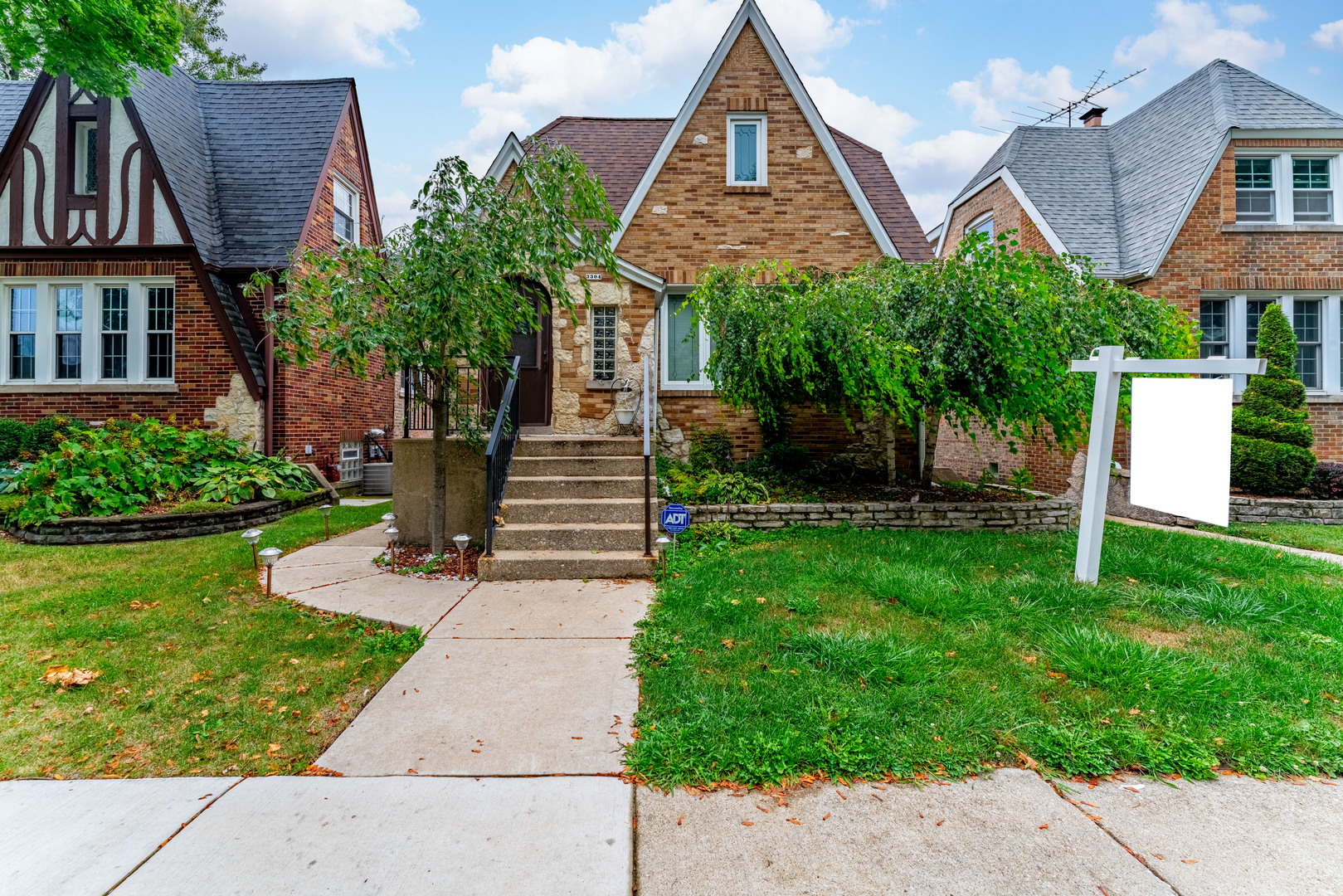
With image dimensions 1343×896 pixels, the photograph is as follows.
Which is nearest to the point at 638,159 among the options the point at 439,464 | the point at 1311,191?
the point at 439,464

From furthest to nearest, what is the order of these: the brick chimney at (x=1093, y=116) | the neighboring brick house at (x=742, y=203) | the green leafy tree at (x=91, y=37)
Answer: the brick chimney at (x=1093, y=116) → the neighboring brick house at (x=742, y=203) → the green leafy tree at (x=91, y=37)

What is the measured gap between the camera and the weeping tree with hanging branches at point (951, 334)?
6395 millimetres

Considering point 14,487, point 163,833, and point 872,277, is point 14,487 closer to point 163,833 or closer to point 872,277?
point 163,833

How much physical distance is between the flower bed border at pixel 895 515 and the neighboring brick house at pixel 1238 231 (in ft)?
13.6

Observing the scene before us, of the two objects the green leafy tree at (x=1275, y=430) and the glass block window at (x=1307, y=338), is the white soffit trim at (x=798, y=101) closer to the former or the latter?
the green leafy tree at (x=1275, y=430)

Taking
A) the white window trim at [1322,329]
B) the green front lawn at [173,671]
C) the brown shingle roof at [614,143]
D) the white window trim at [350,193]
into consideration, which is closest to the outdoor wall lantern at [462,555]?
the green front lawn at [173,671]

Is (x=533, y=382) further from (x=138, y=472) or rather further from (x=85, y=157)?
(x=85, y=157)

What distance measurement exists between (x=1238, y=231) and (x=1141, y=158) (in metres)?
2.83

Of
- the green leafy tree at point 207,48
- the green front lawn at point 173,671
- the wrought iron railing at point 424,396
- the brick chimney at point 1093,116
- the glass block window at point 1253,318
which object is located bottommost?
the green front lawn at point 173,671

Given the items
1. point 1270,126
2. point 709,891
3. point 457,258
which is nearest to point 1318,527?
point 1270,126

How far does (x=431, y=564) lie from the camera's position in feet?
19.3

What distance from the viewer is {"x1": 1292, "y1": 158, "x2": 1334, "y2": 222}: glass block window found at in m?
11.2

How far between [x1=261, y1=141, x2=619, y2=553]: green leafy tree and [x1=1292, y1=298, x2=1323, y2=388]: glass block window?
13.1 meters

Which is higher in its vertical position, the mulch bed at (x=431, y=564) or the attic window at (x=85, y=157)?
the attic window at (x=85, y=157)
